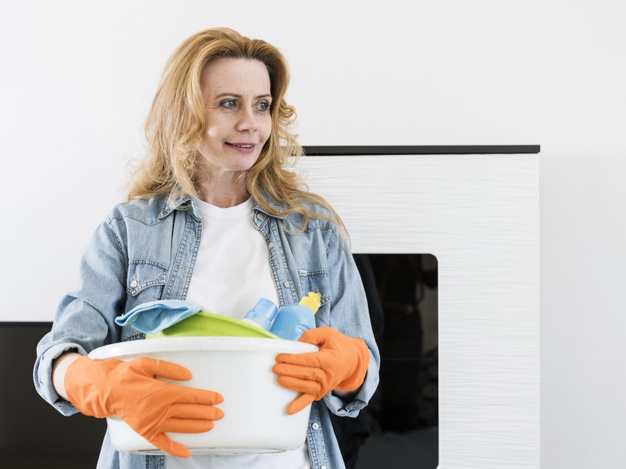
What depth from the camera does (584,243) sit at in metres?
2.28

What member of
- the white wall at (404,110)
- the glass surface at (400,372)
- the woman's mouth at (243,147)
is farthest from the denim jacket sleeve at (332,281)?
the white wall at (404,110)

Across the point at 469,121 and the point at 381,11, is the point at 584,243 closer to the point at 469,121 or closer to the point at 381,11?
the point at 469,121

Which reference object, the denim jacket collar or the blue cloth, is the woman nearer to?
the denim jacket collar

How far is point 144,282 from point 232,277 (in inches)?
5.1

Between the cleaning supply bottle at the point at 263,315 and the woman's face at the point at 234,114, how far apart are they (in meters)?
0.27

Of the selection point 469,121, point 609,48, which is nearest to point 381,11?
point 469,121

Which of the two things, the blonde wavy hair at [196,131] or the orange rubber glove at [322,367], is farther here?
the blonde wavy hair at [196,131]

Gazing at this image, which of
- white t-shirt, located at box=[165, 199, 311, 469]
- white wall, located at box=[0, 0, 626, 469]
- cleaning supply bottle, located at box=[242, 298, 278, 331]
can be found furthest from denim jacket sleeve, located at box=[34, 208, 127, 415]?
white wall, located at box=[0, 0, 626, 469]

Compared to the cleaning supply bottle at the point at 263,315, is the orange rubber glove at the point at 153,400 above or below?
below

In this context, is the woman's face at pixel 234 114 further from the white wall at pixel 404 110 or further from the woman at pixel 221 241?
the white wall at pixel 404 110

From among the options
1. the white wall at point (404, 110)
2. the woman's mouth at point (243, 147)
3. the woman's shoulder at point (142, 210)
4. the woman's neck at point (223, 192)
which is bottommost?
the woman's shoulder at point (142, 210)

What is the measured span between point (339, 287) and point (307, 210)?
133 millimetres

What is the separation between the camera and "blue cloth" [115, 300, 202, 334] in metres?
0.97

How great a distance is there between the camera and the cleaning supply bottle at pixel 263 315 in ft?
3.41
